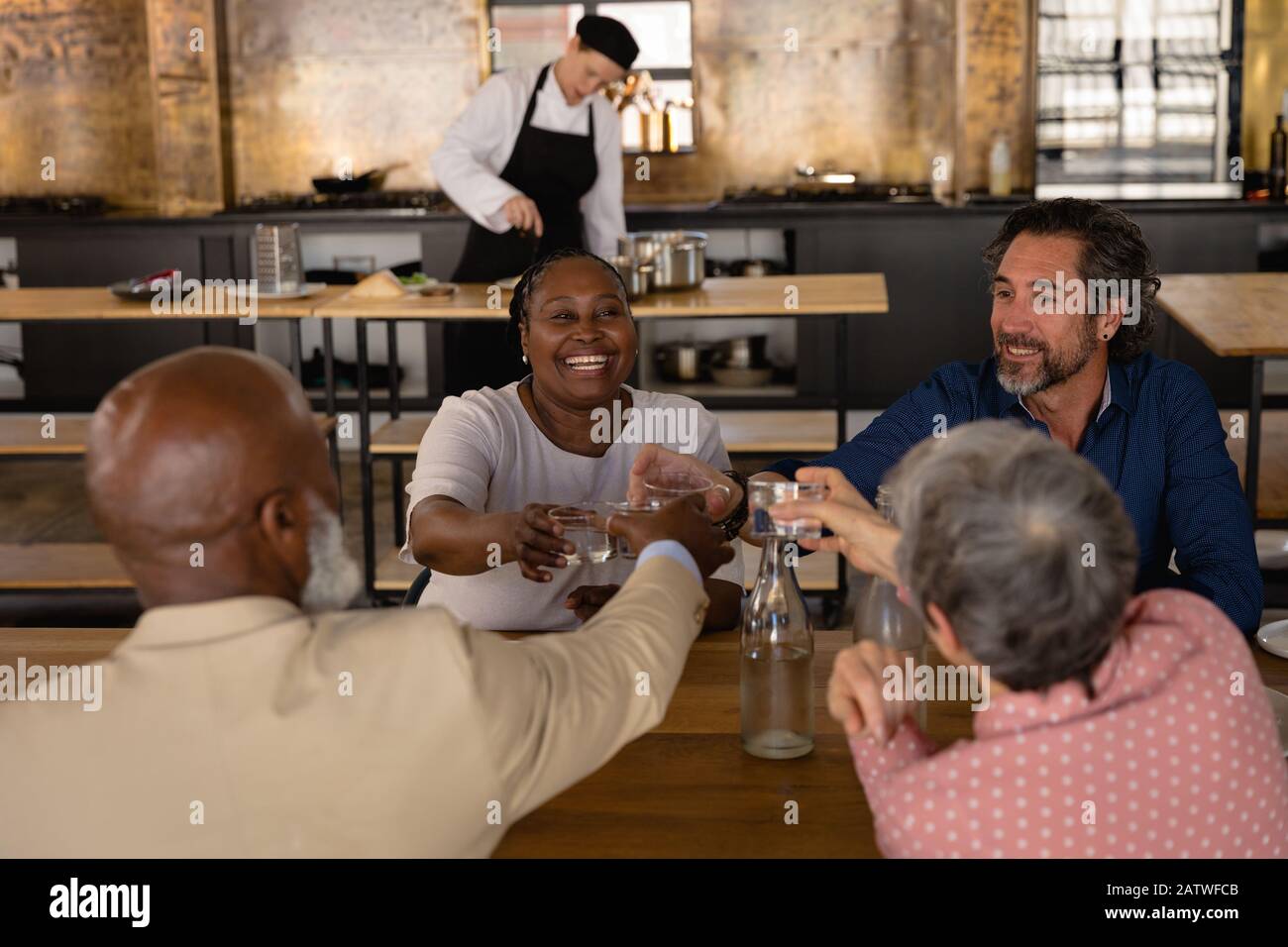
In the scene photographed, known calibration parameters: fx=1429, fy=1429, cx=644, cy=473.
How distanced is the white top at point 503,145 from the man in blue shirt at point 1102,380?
234 cm

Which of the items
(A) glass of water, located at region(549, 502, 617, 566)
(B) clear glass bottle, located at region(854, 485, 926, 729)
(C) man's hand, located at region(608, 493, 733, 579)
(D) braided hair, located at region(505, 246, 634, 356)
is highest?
(D) braided hair, located at region(505, 246, 634, 356)

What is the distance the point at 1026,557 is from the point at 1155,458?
120 centimetres

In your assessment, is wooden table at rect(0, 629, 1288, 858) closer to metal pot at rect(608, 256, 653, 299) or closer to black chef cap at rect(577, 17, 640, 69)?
metal pot at rect(608, 256, 653, 299)

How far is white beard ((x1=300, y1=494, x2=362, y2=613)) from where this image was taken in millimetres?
1228

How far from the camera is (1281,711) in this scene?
1.57 meters

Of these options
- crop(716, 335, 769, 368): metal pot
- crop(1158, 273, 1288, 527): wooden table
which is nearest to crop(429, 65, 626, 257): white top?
crop(716, 335, 769, 368): metal pot

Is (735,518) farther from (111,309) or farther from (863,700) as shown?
(111,309)

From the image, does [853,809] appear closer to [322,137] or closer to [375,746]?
[375,746]

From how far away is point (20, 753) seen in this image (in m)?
1.13

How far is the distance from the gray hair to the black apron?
3.56 metres

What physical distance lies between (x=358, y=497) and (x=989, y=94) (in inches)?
135

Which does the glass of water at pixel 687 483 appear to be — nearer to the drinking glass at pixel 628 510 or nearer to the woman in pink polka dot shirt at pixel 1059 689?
the drinking glass at pixel 628 510
